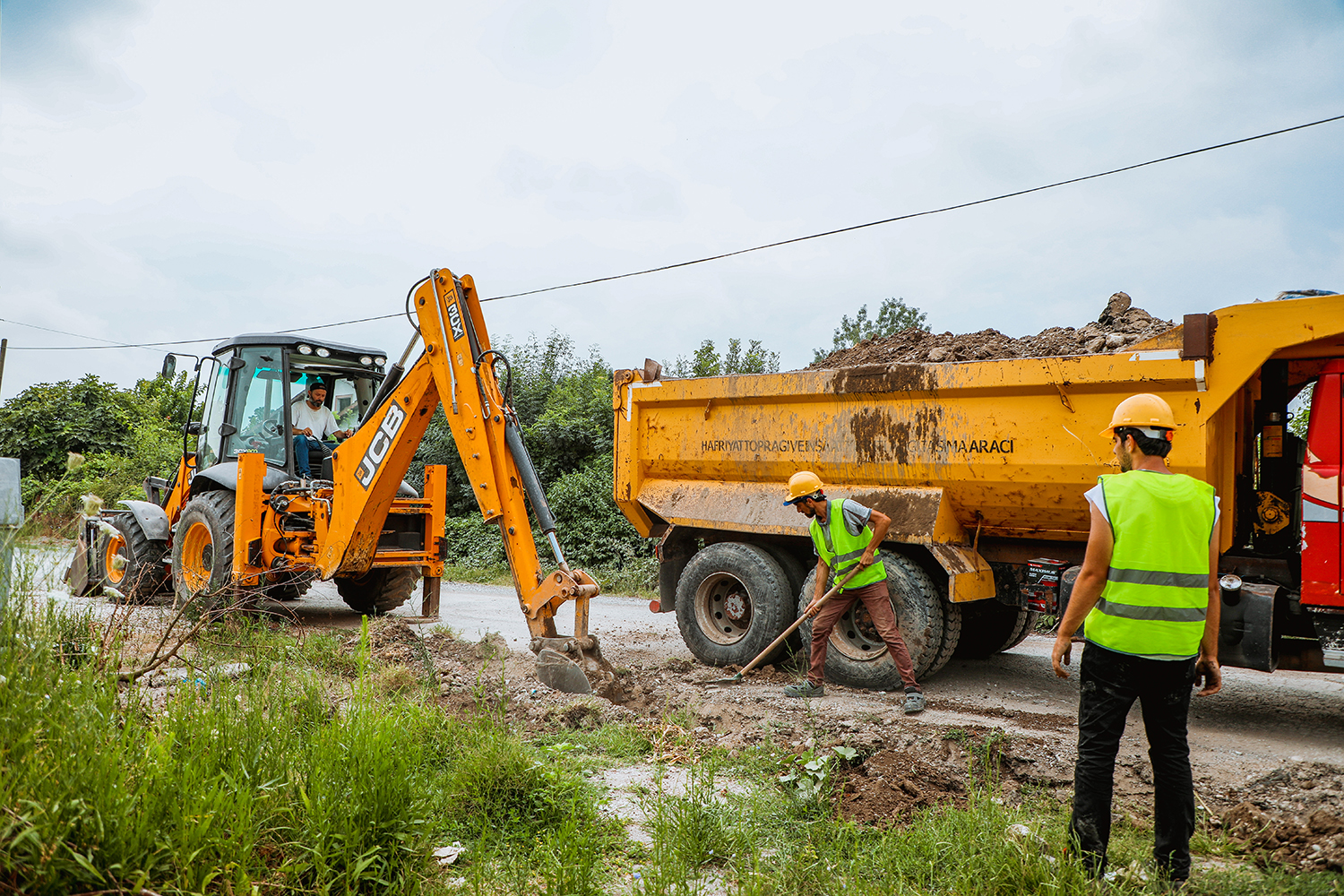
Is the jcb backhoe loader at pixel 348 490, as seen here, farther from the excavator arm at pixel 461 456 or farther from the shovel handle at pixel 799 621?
the shovel handle at pixel 799 621

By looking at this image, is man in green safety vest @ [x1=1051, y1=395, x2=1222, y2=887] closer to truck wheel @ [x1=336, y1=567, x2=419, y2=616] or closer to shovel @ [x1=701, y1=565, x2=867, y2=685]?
shovel @ [x1=701, y1=565, x2=867, y2=685]

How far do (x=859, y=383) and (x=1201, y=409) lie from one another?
208 cm

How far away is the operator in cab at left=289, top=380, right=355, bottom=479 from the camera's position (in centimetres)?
782

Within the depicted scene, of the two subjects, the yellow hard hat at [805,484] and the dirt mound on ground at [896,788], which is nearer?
the dirt mound on ground at [896,788]

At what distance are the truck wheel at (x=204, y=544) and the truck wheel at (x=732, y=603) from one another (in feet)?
12.2

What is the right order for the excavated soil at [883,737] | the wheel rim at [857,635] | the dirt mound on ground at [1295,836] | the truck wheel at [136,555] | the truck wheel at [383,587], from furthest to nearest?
the truck wheel at [383,587] < the truck wheel at [136,555] < the wheel rim at [857,635] < the excavated soil at [883,737] < the dirt mound on ground at [1295,836]

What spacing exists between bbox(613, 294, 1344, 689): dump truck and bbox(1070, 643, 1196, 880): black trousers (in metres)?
1.11

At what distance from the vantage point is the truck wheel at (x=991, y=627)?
6742 millimetres

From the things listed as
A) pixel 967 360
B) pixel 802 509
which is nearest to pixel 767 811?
pixel 802 509

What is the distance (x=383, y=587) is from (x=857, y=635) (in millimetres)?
4768

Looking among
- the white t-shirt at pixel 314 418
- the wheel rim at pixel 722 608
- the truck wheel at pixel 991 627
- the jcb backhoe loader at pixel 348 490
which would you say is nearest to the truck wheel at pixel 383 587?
the jcb backhoe loader at pixel 348 490

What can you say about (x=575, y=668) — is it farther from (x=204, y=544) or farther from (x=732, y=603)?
(x=204, y=544)

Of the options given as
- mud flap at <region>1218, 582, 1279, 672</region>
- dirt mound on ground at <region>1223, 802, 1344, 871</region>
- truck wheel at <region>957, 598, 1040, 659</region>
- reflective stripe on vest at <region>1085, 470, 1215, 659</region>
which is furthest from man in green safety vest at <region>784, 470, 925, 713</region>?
reflective stripe on vest at <region>1085, 470, 1215, 659</region>

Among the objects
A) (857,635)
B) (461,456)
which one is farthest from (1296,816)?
(461,456)
